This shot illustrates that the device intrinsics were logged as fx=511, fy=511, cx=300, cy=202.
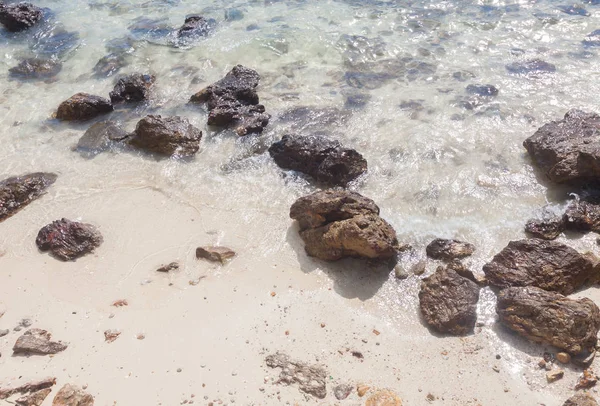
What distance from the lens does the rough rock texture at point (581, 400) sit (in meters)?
4.22

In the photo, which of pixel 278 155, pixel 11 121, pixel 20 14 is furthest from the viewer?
pixel 20 14

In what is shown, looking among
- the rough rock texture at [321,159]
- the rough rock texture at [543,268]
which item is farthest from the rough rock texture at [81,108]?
the rough rock texture at [543,268]

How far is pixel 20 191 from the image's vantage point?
23.9ft

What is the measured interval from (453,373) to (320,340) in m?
1.29

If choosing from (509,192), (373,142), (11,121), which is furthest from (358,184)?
(11,121)

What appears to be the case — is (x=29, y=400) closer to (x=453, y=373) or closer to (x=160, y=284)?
(x=160, y=284)

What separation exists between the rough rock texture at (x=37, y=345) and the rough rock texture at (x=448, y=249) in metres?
4.10

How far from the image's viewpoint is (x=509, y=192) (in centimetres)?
704

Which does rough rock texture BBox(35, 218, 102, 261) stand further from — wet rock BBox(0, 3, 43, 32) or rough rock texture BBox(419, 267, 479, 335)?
wet rock BBox(0, 3, 43, 32)

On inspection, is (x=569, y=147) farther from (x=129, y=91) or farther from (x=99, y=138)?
(x=129, y=91)

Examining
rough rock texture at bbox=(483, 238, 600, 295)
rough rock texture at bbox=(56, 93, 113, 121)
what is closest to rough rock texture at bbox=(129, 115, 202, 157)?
rough rock texture at bbox=(56, 93, 113, 121)

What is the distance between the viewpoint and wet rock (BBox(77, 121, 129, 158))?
8.45 m

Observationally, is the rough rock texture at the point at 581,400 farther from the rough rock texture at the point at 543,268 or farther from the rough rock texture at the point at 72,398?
the rough rock texture at the point at 72,398

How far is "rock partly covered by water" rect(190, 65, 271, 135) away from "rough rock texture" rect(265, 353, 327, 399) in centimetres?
461
